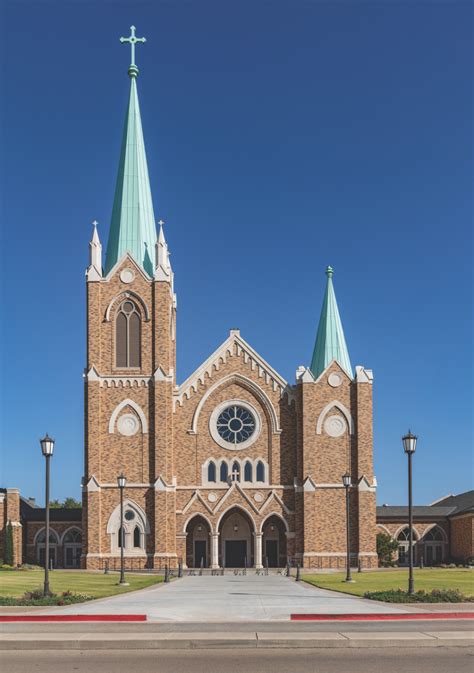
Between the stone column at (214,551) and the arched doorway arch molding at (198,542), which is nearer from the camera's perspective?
the stone column at (214,551)

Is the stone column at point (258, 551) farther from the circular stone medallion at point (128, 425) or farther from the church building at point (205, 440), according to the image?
the circular stone medallion at point (128, 425)

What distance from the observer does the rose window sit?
215ft

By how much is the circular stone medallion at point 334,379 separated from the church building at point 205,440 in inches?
2.7

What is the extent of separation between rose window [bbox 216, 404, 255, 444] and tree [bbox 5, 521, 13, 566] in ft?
52.2

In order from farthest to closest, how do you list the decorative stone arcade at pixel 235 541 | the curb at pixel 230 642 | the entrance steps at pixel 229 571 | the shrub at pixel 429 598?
1. the decorative stone arcade at pixel 235 541
2. the entrance steps at pixel 229 571
3. the shrub at pixel 429 598
4. the curb at pixel 230 642

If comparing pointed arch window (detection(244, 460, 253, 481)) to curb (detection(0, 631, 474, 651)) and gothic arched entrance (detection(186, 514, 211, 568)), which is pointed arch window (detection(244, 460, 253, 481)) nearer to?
gothic arched entrance (detection(186, 514, 211, 568))

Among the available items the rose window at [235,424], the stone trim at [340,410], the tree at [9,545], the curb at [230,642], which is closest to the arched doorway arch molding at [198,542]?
the rose window at [235,424]

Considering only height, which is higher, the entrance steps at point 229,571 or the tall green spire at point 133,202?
the tall green spire at point 133,202

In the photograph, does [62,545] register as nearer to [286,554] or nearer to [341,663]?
[286,554]

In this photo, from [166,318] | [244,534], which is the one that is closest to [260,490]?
[244,534]

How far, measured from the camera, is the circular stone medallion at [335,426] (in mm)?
63750

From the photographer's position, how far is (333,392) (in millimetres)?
64438

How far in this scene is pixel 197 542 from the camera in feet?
214

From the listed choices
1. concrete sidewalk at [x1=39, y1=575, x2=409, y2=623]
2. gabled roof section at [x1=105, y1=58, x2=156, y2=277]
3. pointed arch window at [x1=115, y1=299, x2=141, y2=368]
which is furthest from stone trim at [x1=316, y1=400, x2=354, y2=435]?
concrete sidewalk at [x1=39, y1=575, x2=409, y2=623]
